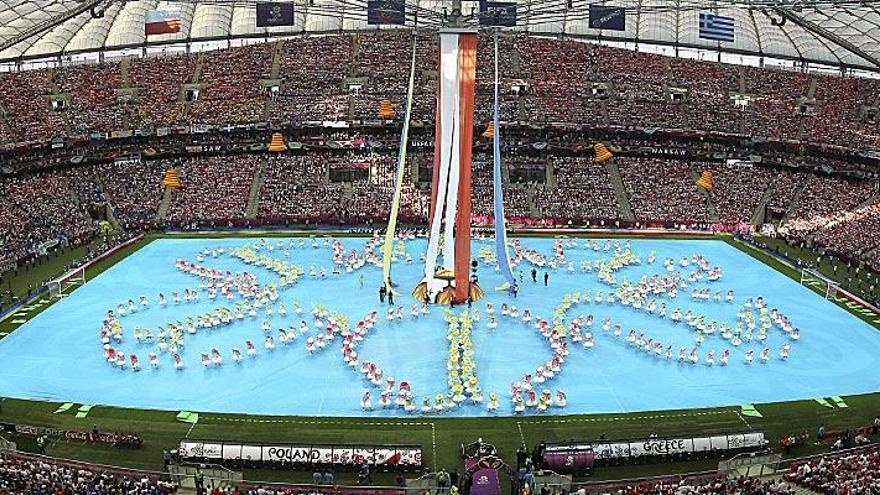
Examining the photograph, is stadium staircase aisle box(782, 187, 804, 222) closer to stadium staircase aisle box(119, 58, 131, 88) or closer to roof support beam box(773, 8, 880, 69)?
roof support beam box(773, 8, 880, 69)

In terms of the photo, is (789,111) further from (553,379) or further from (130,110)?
(130,110)

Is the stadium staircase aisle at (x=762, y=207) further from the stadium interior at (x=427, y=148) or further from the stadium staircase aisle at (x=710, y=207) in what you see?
the stadium staircase aisle at (x=710, y=207)

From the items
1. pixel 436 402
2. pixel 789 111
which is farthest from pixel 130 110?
pixel 789 111

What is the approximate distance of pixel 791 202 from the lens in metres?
68.1

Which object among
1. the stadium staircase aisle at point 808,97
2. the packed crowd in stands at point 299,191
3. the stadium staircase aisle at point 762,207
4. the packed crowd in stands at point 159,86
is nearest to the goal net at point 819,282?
the stadium staircase aisle at point 762,207

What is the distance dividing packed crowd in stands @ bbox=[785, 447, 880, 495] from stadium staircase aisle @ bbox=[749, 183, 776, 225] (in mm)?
42274

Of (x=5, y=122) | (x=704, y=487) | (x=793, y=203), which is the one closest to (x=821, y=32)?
(x=793, y=203)

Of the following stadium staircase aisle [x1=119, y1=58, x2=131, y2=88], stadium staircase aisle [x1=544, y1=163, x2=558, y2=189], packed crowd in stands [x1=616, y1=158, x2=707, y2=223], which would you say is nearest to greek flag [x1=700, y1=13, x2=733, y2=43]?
packed crowd in stands [x1=616, y1=158, x2=707, y2=223]

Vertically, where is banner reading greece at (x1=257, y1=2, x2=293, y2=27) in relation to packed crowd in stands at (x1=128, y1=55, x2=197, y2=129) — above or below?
above

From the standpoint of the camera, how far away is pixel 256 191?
230 feet

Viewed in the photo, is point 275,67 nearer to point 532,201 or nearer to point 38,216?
point 38,216

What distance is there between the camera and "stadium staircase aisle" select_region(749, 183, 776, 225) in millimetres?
66875

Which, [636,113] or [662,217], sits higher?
[636,113]

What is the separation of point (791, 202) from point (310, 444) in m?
53.2
